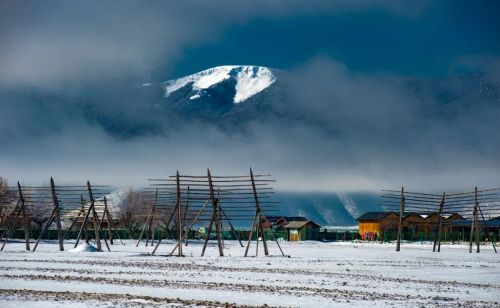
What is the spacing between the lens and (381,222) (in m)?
135

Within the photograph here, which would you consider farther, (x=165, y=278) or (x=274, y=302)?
(x=165, y=278)

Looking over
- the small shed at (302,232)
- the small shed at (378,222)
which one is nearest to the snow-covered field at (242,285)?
the small shed at (302,232)

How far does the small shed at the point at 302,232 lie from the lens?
404 feet

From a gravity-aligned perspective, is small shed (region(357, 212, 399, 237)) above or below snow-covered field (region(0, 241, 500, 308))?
above

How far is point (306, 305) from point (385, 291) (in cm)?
402

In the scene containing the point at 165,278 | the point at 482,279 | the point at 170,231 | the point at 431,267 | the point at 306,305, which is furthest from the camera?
the point at 170,231

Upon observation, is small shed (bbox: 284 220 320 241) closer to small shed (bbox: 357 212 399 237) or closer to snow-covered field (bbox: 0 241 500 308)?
small shed (bbox: 357 212 399 237)

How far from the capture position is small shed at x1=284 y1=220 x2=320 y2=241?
123 m

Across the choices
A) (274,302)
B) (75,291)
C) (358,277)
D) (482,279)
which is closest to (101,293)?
(75,291)

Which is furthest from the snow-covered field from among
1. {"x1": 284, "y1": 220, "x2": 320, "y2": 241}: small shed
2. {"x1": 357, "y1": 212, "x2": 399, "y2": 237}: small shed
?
{"x1": 357, "y1": 212, "x2": 399, "y2": 237}: small shed

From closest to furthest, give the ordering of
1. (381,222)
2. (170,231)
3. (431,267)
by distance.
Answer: (431,267), (170,231), (381,222)

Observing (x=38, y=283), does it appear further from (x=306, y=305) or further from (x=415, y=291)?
(x=415, y=291)

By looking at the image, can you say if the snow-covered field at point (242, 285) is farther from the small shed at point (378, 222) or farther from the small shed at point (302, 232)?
the small shed at point (378, 222)

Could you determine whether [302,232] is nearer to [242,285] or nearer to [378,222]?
[378,222]
